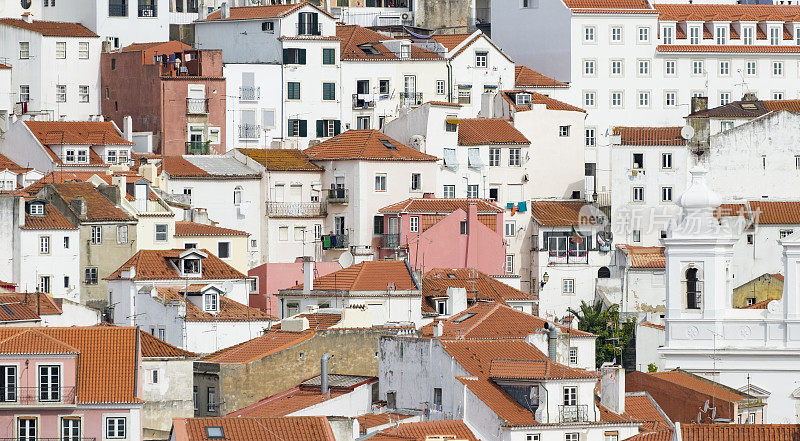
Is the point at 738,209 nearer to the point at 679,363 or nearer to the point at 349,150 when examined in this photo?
the point at 349,150

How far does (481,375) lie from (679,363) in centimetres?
1336

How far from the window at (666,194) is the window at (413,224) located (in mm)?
10278

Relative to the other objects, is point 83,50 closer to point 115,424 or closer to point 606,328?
point 606,328

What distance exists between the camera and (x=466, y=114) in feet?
368

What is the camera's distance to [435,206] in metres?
99.8

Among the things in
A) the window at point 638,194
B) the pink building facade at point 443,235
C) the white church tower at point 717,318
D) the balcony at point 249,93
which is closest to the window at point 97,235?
the pink building facade at point 443,235

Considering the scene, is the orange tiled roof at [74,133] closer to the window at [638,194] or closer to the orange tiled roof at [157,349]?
the window at [638,194]

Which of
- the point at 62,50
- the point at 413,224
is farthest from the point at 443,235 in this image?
the point at 62,50

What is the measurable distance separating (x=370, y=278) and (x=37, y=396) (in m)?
23.7

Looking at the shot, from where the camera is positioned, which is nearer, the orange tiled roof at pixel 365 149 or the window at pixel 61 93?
the orange tiled roof at pixel 365 149

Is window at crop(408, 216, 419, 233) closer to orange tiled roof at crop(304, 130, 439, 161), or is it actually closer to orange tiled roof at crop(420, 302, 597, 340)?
orange tiled roof at crop(304, 130, 439, 161)

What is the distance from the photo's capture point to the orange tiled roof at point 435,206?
9938 cm

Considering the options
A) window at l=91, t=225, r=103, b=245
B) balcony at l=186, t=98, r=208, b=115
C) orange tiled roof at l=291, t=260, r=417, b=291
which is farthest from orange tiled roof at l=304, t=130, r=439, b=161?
orange tiled roof at l=291, t=260, r=417, b=291

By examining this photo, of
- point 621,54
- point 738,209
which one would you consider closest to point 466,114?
point 621,54
